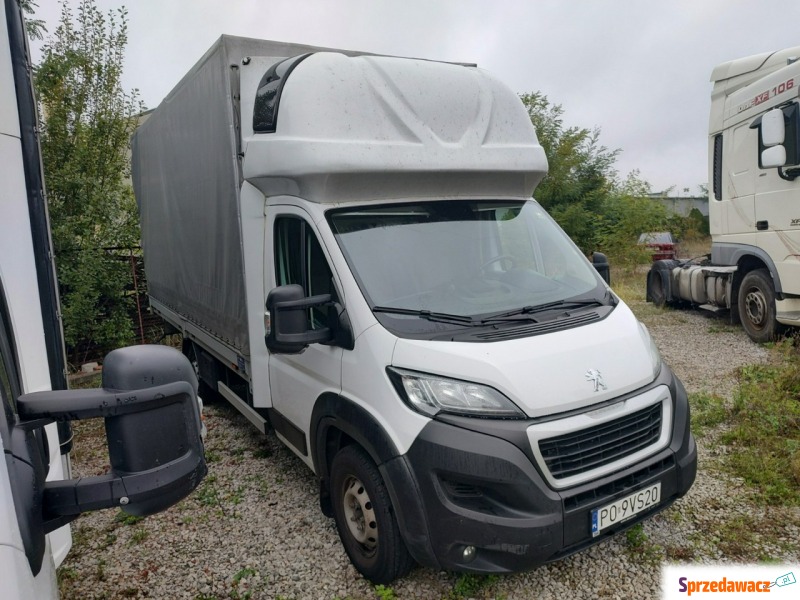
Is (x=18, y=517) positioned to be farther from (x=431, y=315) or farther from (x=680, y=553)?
(x=680, y=553)

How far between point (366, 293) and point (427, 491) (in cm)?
109

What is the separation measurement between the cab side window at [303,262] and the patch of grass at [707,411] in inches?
137

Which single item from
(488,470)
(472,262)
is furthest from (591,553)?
(472,262)

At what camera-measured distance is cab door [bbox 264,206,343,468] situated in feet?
10.8

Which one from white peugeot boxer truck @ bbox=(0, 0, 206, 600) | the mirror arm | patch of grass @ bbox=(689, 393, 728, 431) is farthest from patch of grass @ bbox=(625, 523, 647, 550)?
the mirror arm

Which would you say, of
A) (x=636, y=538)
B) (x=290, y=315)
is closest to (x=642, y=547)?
(x=636, y=538)

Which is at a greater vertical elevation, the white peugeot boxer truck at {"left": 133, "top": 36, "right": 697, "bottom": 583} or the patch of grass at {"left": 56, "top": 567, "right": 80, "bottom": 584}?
the white peugeot boxer truck at {"left": 133, "top": 36, "right": 697, "bottom": 583}

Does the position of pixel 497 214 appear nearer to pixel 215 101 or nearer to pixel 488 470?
pixel 488 470

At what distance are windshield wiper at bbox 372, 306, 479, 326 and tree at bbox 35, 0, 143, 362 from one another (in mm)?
6413

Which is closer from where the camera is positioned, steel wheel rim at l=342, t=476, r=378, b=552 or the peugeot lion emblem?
the peugeot lion emblem

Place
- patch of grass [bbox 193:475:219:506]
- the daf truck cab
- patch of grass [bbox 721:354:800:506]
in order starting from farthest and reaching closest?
the daf truck cab < patch of grass [bbox 193:475:219:506] < patch of grass [bbox 721:354:800:506]

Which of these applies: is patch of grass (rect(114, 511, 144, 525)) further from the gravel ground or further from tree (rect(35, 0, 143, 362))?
tree (rect(35, 0, 143, 362))

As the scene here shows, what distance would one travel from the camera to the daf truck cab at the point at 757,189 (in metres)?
6.59

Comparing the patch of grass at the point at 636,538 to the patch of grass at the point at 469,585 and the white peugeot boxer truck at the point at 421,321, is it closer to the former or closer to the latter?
the white peugeot boxer truck at the point at 421,321
